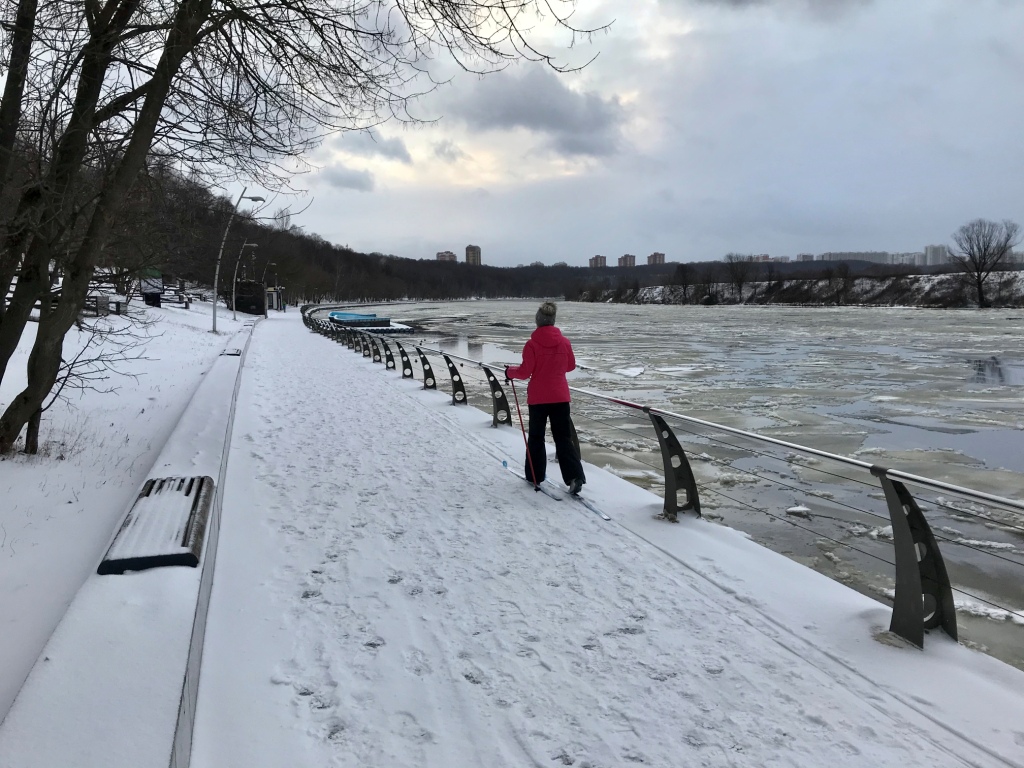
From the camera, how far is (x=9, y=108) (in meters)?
7.22

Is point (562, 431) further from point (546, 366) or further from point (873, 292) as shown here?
point (873, 292)

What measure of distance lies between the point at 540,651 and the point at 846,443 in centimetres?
918

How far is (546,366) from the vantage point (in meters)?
7.26

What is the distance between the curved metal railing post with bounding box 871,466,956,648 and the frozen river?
253 mm

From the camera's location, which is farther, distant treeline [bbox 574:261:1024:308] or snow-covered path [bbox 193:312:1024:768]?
distant treeline [bbox 574:261:1024:308]

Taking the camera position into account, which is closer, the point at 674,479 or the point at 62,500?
the point at 674,479

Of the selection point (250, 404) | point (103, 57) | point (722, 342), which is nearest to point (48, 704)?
point (103, 57)

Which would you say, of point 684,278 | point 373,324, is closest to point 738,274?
point 684,278

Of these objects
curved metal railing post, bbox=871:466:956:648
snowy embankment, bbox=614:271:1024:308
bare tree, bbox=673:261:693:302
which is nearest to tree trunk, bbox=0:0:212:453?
curved metal railing post, bbox=871:466:956:648

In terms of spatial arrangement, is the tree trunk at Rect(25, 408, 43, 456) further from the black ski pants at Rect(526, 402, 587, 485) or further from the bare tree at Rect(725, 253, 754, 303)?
the bare tree at Rect(725, 253, 754, 303)

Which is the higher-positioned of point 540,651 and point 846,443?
point 540,651

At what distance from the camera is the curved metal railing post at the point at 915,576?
4.10 m

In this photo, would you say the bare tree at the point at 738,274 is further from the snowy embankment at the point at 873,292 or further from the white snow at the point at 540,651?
the white snow at the point at 540,651

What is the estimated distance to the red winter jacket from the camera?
7223 mm
